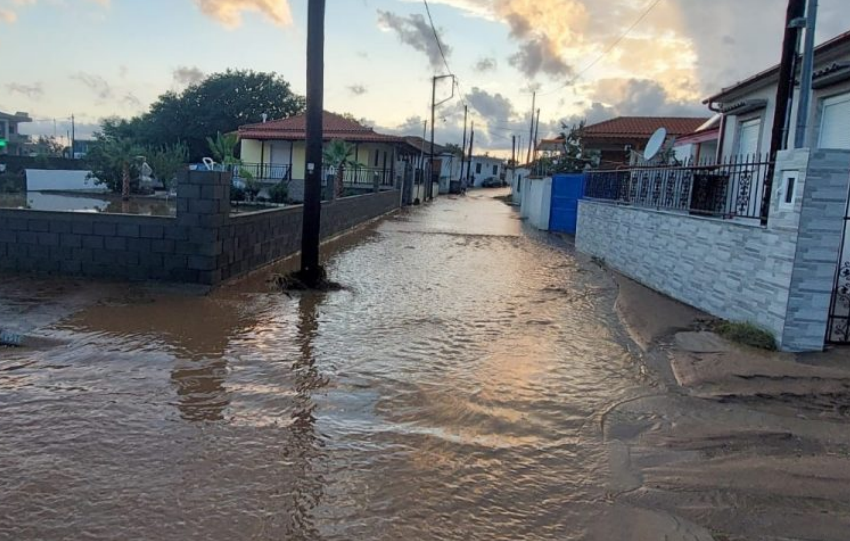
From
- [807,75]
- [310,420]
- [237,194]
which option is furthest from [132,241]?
[237,194]

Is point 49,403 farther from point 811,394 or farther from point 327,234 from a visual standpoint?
point 327,234

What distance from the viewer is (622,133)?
27891mm

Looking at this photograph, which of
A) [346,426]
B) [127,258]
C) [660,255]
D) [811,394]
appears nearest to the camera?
[346,426]

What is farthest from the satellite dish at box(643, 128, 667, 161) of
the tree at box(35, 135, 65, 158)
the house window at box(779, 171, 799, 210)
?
the tree at box(35, 135, 65, 158)

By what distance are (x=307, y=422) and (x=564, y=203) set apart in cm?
2022

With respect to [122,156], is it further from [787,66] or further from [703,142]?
[787,66]

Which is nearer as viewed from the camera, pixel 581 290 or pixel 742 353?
pixel 742 353

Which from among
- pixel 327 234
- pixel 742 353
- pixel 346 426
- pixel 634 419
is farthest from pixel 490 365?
pixel 327 234

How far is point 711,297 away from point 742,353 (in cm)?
191

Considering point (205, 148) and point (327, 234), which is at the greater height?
point (205, 148)

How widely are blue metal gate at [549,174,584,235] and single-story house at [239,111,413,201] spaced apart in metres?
12.9

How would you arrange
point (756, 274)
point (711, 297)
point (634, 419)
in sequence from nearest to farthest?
1. point (634, 419)
2. point (756, 274)
3. point (711, 297)

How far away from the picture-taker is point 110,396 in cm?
477

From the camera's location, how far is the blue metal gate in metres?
22.8
